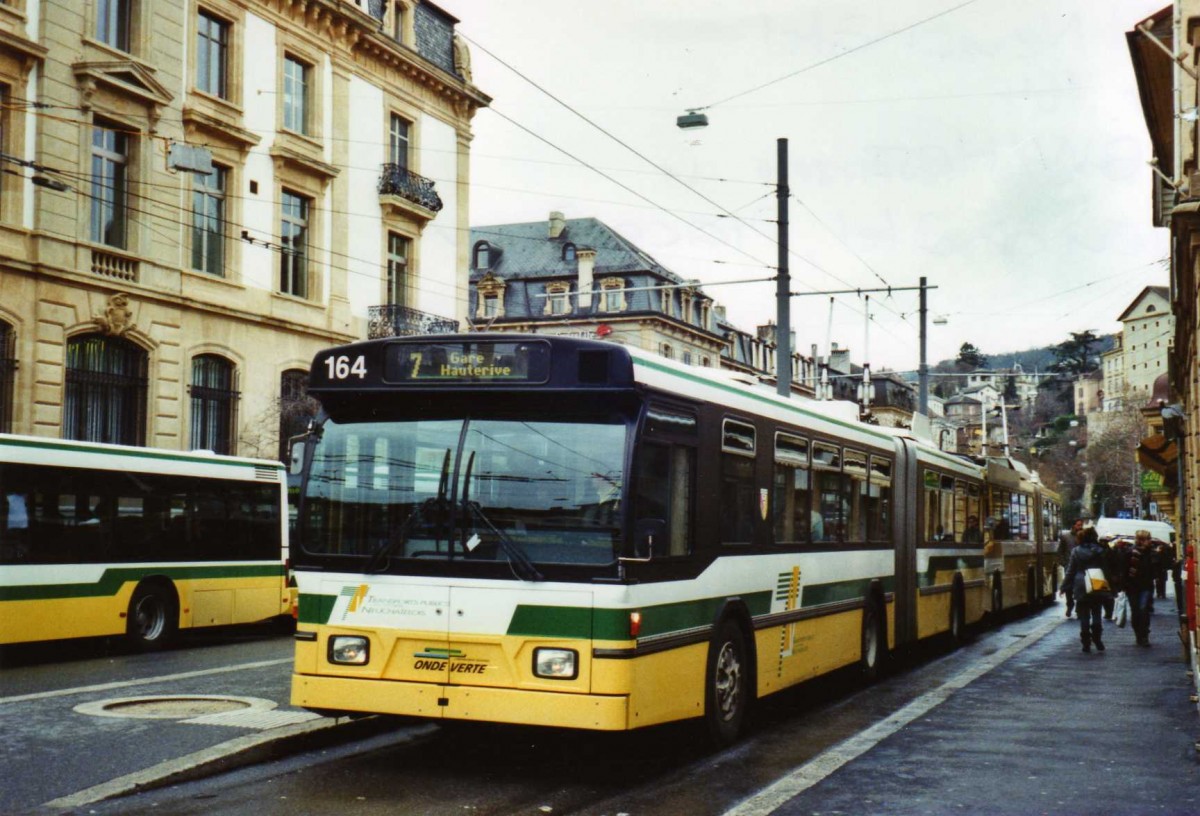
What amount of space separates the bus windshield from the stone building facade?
12.0 metres

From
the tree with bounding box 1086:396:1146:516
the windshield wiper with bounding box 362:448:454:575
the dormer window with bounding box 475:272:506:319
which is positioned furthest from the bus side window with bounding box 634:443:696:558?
the tree with bounding box 1086:396:1146:516

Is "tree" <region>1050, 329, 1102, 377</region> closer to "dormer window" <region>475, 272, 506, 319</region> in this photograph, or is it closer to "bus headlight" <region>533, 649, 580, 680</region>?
"dormer window" <region>475, 272, 506, 319</region>

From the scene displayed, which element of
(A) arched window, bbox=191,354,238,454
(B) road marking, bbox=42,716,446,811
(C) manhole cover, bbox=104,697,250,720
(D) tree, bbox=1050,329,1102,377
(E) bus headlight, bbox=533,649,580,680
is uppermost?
(D) tree, bbox=1050,329,1102,377

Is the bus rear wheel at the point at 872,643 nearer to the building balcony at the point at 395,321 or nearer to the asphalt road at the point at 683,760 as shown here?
the asphalt road at the point at 683,760

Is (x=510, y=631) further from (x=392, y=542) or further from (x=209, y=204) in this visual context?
(x=209, y=204)

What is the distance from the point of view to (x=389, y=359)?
8680mm

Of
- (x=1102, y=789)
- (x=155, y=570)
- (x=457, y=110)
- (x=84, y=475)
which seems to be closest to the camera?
(x=1102, y=789)

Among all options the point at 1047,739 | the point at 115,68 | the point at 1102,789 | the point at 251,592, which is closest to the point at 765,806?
the point at 1102,789

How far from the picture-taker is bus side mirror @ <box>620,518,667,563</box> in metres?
8.05

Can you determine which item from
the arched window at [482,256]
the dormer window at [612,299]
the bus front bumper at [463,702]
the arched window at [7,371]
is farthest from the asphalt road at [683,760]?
the arched window at [482,256]

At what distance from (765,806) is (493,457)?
2574 millimetres

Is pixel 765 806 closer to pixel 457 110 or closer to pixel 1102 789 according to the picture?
pixel 1102 789

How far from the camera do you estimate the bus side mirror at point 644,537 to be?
805 centimetres

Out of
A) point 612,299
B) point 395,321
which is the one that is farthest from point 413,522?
Answer: point 612,299
